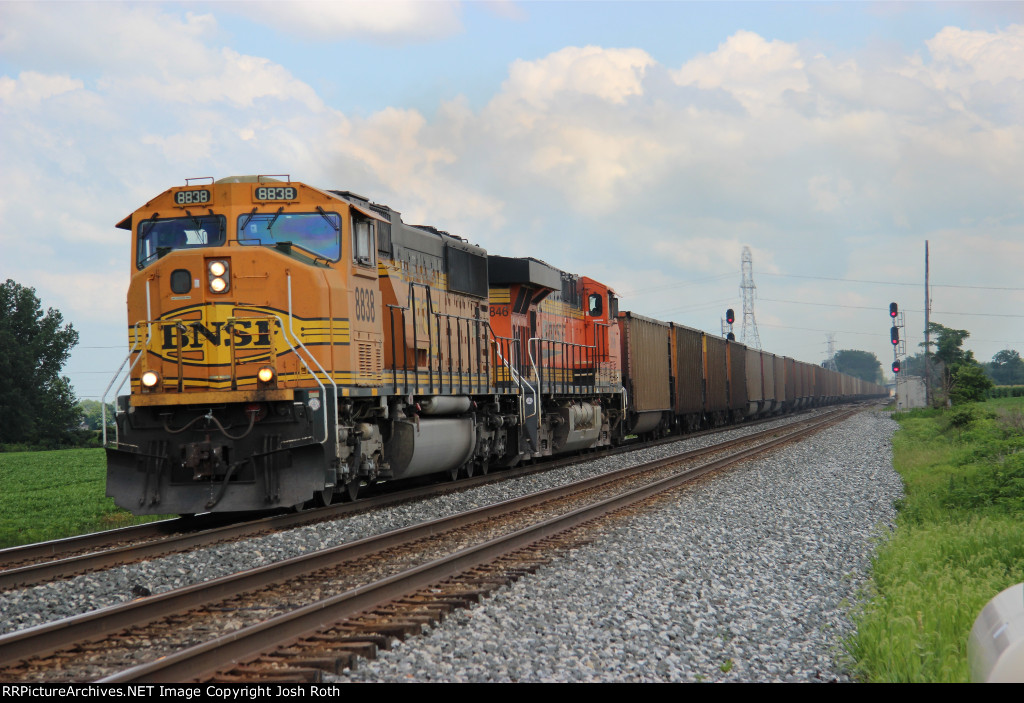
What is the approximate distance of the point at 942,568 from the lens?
6.80 m

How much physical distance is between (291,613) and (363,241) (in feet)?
20.2

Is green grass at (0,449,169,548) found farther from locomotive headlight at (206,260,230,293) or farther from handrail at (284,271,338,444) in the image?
handrail at (284,271,338,444)

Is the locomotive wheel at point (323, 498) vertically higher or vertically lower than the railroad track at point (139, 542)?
higher

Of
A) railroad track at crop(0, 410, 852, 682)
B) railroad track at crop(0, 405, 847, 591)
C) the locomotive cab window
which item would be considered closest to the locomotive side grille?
the locomotive cab window

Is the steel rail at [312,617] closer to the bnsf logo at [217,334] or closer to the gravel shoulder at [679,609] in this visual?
the gravel shoulder at [679,609]

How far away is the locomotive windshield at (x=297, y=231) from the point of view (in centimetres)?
1016

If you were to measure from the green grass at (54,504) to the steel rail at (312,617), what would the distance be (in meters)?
5.98

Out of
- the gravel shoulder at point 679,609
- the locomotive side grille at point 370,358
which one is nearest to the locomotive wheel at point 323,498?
the locomotive side grille at point 370,358

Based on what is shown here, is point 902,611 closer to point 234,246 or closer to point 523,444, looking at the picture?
point 234,246

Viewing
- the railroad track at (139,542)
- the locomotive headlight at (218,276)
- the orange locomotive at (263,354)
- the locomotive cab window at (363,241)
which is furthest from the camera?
the locomotive cab window at (363,241)

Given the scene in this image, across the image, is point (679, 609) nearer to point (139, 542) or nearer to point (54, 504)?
point (139, 542)

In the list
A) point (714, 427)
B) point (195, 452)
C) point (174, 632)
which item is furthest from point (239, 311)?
point (714, 427)

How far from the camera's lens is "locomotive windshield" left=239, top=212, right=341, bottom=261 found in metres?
10.2

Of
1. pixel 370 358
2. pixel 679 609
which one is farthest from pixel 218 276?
pixel 679 609
